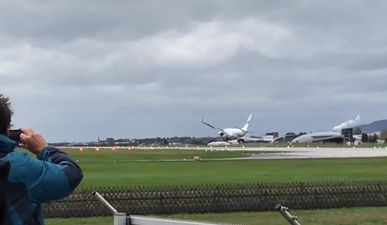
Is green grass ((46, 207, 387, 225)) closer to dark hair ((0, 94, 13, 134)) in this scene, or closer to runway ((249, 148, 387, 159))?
dark hair ((0, 94, 13, 134))

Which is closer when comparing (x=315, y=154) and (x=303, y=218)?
(x=303, y=218)

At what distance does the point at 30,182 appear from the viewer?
15.1 ft

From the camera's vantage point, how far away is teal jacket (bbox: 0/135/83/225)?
15.0 ft

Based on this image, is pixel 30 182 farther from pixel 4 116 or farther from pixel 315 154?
pixel 315 154

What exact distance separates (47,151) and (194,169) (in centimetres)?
5291

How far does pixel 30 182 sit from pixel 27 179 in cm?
3

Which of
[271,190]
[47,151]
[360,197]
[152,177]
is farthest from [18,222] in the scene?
[152,177]

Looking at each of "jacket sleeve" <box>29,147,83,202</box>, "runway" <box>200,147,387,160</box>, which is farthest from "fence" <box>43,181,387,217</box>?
"runway" <box>200,147,387,160</box>

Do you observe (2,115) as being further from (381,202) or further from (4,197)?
(381,202)

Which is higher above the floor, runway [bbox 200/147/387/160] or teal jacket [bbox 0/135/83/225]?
teal jacket [bbox 0/135/83/225]

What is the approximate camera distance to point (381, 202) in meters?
32.8

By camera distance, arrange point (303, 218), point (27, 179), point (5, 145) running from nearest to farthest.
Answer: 1. point (27, 179)
2. point (5, 145)
3. point (303, 218)

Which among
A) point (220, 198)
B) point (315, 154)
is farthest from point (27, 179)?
point (315, 154)

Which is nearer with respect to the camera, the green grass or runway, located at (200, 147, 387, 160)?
the green grass
